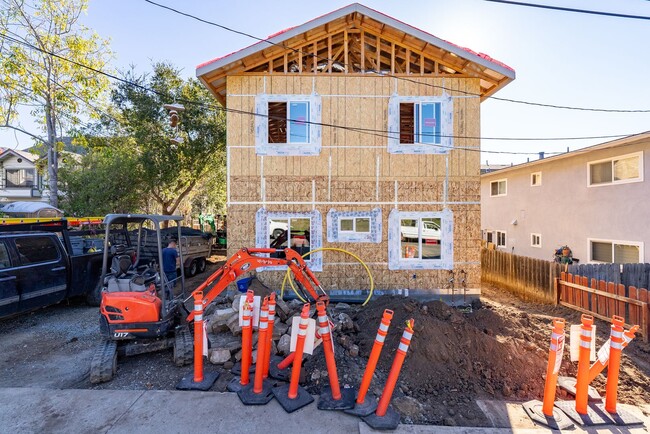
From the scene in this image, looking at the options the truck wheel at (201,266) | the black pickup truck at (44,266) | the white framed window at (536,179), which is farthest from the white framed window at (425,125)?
the truck wheel at (201,266)

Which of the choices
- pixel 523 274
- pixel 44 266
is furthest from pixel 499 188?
pixel 44 266

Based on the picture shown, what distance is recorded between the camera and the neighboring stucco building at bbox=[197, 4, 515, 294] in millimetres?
8953

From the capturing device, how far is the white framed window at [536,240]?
45.4 feet

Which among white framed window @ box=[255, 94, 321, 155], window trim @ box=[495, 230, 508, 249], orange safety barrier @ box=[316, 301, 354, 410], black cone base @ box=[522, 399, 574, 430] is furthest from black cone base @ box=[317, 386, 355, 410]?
window trim @ box=[495, 230, 508, 249]

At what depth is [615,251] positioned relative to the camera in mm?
10602

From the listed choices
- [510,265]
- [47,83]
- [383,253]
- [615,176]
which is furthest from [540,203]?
[47,83]

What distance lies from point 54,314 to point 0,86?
11201 mm

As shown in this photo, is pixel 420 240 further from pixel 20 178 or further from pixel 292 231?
pixel 20 178

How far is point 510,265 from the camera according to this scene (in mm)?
11031

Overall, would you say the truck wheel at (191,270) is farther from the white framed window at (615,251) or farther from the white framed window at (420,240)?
the white framed window at (615,251)

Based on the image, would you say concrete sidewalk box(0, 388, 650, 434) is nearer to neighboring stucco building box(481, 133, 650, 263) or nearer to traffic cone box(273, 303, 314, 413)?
traffic cone box(273, 303, 314, 413)

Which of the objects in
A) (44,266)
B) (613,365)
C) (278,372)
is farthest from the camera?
(44,266)

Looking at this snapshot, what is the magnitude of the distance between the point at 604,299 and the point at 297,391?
7219 mm

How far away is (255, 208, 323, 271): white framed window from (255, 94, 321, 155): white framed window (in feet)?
5.70
